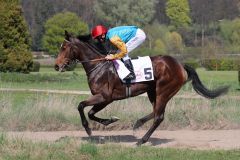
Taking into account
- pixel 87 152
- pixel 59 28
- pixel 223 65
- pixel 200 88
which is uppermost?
pixel 87 152

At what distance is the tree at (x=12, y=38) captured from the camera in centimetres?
3681

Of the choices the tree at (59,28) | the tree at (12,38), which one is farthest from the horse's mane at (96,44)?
the tree at (59,28)

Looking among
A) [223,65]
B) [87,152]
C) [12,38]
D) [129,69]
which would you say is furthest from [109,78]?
[223,65]

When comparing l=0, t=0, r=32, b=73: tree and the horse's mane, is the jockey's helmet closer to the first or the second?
the horse's mane

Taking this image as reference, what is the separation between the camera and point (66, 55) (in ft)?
38.2

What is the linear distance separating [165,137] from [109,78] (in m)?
2.10

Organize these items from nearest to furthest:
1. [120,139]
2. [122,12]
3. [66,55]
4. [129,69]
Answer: [129,69] < [66,55] < [120,139] < [122,12]

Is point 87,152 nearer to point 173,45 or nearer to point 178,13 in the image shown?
point 173,45

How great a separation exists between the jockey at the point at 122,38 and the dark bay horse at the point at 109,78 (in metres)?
0.22

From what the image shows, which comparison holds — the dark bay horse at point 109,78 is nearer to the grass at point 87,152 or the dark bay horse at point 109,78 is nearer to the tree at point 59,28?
the grass at point 87,152

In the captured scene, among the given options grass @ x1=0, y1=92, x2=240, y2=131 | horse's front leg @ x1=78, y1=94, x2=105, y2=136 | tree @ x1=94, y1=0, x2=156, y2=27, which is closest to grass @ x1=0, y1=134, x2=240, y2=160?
horse's front leg @ x1=78, y1=94, x2=105, y2=136

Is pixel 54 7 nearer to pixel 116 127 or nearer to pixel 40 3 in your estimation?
pixel 40 3

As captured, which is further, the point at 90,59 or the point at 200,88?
the point at 200,88

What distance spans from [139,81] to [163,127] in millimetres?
2574
